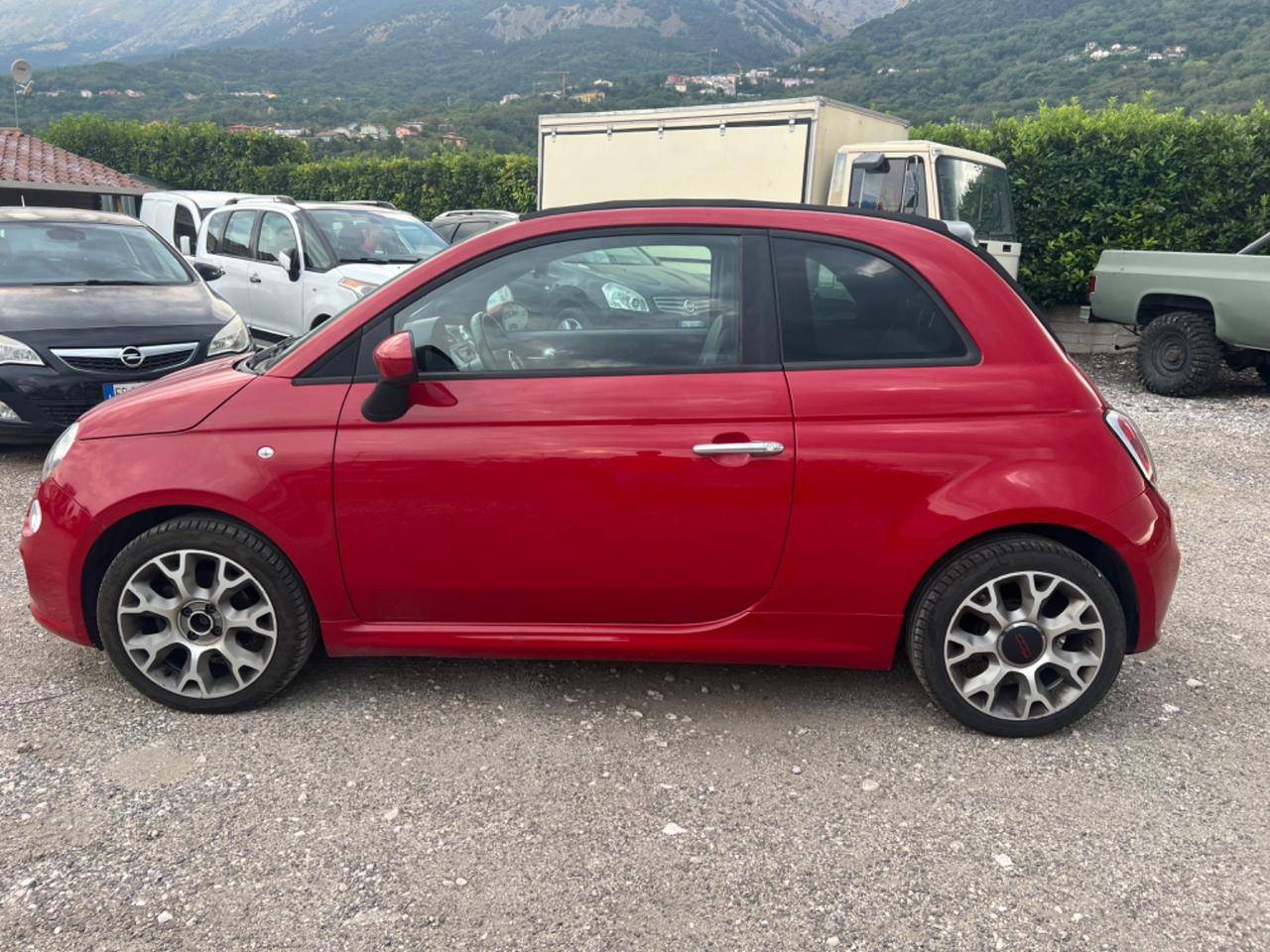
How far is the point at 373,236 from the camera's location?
9.58m

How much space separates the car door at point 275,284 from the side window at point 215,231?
0.95 metres

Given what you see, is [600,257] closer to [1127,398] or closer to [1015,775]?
[1015,775]

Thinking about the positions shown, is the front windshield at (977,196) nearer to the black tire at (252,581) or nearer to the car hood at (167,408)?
the car hood at (167,408)

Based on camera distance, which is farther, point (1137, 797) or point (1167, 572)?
point (1167, 572)

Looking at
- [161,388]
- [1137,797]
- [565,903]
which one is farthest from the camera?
[161,388]

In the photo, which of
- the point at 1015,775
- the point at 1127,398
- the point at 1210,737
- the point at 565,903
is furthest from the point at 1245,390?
the point at 565,903

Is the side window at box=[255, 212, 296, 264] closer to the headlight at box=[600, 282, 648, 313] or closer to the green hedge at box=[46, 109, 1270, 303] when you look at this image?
the headlight at box=[600, 282, 648, 313]

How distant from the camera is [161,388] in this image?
11.4 feet

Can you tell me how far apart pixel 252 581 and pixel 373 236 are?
7.03 m

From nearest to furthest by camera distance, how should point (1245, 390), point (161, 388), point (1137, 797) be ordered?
point (1137, 797), point (161, 388), point (1245, 390)

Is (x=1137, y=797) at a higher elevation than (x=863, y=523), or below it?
below

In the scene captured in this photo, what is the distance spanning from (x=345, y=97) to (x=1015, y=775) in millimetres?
62422

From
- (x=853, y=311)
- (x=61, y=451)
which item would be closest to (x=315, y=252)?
(x=61, y=451)

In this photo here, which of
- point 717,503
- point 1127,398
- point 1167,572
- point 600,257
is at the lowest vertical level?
point 1127,398
